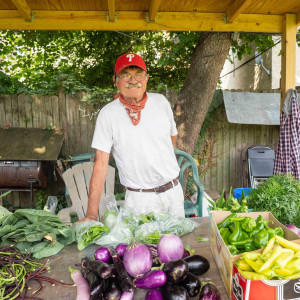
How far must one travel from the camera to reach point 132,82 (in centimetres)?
272

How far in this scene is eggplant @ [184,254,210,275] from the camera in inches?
57.2

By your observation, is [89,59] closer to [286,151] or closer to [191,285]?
[286,151]

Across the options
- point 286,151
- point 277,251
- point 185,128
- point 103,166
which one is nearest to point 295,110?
point 286,151

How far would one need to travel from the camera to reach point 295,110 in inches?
140

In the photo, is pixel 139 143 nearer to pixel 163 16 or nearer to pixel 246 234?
pixel 246 234

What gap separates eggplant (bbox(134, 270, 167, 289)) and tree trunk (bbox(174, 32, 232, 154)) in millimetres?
3310

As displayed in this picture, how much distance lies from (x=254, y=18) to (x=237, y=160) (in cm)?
325

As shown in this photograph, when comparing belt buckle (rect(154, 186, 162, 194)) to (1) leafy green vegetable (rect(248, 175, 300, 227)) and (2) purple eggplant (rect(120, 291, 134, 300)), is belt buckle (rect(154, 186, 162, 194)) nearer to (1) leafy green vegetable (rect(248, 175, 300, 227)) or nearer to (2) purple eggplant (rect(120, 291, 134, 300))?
(1) leafy green vegetable (rect(248, 175, 300, 227))

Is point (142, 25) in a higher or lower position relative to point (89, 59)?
lower

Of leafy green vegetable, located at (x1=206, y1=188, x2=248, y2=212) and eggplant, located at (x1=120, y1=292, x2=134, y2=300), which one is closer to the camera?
eggplant, located at (x1=120, y1=292, x2=134, y2=300)

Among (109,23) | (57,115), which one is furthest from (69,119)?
(109,23)

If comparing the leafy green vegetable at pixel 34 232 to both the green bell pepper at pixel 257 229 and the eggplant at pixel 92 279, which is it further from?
the green bell pepper at pixel 257 229

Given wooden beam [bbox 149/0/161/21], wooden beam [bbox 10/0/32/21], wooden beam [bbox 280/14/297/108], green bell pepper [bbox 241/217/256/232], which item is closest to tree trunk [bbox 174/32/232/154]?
wooden beam [bbox 280/14/297/108]

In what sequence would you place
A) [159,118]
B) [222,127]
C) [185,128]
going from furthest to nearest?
[222,127], [185,128], [159,118]
